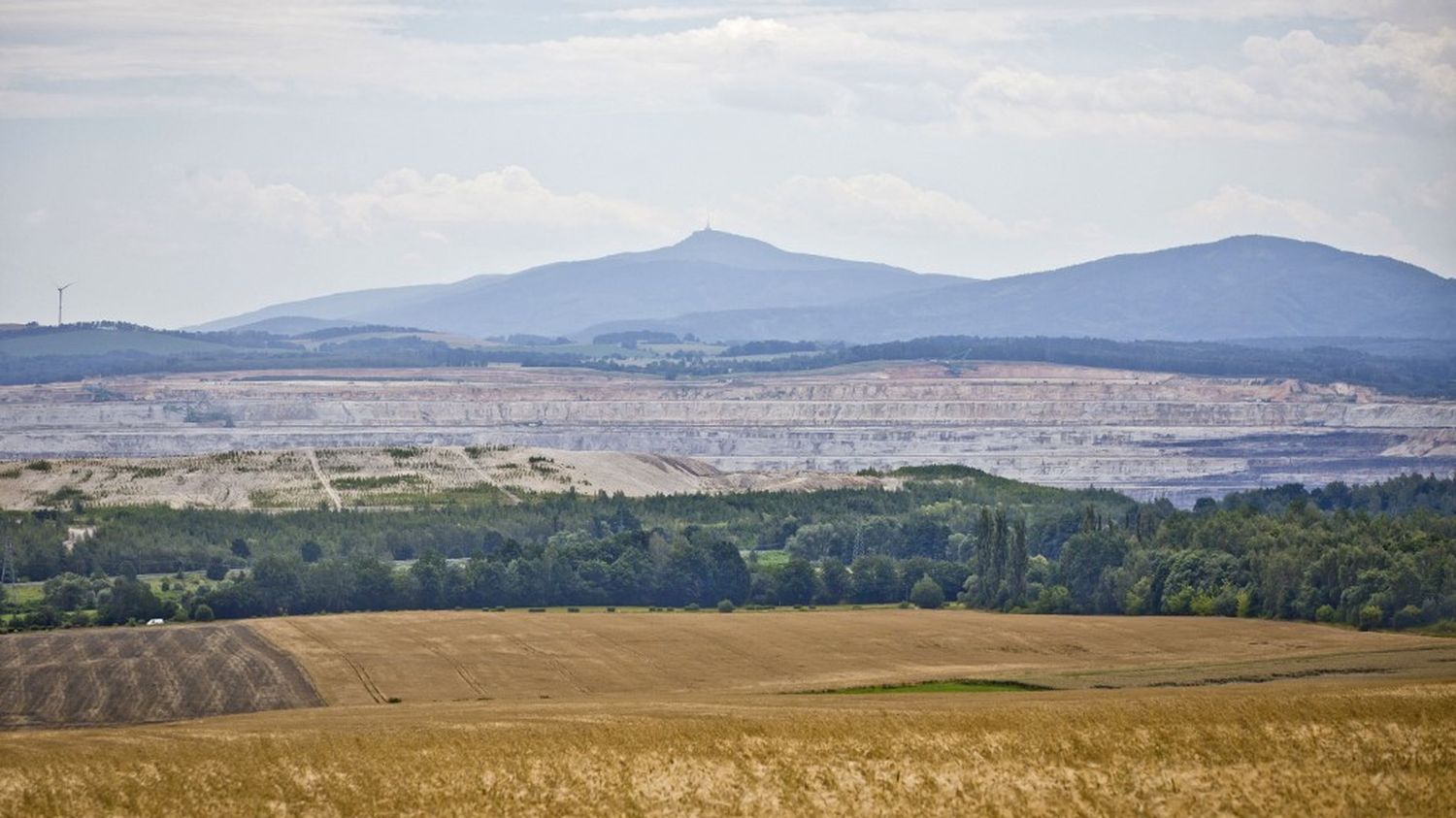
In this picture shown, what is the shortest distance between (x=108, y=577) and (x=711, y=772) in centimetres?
9539

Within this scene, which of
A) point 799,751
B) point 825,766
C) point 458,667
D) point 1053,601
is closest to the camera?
point 825,766

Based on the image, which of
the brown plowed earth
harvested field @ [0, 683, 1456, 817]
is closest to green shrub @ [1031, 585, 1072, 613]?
the brown plowed earth

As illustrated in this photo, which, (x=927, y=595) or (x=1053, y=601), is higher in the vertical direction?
(x=1053, y=601)

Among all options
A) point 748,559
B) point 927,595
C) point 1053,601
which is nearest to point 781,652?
point 1053,601

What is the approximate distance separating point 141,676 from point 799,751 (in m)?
Answer: 41.0

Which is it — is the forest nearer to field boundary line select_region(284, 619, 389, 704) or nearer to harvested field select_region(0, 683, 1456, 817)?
field boundary line select_region(284, 619, 389, 704)

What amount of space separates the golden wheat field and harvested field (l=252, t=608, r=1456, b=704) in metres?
0.86

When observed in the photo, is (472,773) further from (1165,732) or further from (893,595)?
(893,595)

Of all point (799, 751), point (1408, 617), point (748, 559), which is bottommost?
point (748, 559)

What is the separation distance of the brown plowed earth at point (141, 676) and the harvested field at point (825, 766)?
61.8 ft

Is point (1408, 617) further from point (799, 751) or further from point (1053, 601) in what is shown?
point (799, 751)

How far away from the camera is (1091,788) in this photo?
1730 inches

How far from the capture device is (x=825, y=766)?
1842 inches

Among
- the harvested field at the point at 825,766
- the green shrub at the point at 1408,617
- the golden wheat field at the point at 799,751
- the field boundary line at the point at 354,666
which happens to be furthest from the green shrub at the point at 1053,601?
the harvested field at the point at 825,766
